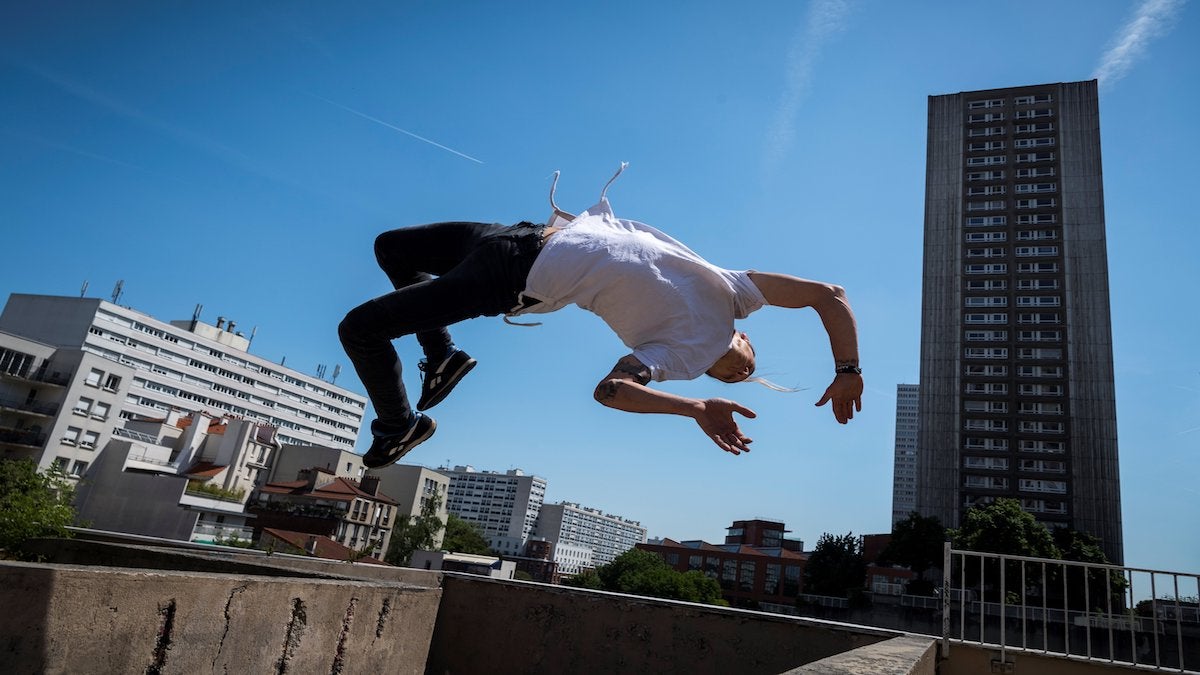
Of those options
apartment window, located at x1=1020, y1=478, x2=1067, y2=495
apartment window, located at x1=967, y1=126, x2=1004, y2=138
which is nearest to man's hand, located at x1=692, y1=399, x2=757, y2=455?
apartment window, located at x1=1020, y1=478, x2=1067, y2=495

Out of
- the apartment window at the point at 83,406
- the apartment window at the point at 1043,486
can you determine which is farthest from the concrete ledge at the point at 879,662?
the apartment window at the point at 1043,486

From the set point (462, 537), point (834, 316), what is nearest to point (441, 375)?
point (834, 316)

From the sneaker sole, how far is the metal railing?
312 cm

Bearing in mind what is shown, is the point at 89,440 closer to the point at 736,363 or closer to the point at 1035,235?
the point at 736,363

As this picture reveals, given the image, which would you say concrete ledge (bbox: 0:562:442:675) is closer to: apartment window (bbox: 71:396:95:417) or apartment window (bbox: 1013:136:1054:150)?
apartment window (bbox: 71:396:95:417)

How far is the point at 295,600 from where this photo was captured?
3314 millimetres

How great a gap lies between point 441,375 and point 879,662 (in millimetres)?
2534

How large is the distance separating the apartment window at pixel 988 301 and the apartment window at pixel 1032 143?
692 inches

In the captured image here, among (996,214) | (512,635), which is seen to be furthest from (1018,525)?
(512,635)

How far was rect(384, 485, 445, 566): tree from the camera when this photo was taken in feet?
212

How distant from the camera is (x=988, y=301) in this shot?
7200 centimetres

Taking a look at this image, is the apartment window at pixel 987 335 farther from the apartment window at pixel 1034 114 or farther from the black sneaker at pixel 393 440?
the black sneaker at pixel 393 440

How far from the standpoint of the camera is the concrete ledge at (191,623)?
8.06ft

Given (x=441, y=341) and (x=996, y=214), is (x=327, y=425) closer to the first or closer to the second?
(x=996, y=214)
